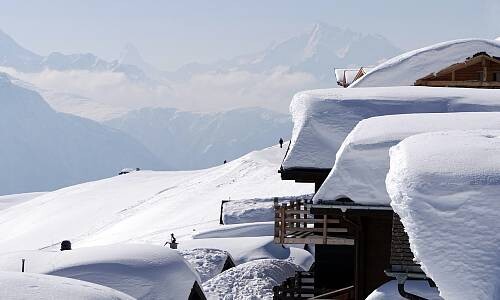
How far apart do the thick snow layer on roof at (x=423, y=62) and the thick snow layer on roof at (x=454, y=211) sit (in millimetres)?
24120

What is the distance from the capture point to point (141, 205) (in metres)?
104

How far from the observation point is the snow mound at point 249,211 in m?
66.6

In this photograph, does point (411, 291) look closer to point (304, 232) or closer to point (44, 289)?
point (44, 289)

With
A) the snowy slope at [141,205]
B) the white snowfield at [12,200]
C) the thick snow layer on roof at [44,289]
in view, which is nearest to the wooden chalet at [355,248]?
the thick snow layer on roof at [44,289]

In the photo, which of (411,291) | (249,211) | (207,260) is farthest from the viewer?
(249,211)

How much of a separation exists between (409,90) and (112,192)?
100620mm

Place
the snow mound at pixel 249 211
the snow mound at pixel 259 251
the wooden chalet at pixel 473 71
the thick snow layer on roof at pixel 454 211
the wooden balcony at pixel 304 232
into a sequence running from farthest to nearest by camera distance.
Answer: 1. the snow mound at pixel 249 211
2. the snow mound at pixel 259 251
3. the wooden chalet at pixel 473 71
4. the wooden balcony at pixel 304 232
5. the thick snow layer on roof at pixel 454 211

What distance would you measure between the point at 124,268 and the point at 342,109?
7303 millimetres

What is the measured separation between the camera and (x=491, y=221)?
948cm

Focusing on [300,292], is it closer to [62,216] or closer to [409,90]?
[409,90]

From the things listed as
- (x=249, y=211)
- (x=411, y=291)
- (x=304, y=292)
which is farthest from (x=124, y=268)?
(x=249, y=211)

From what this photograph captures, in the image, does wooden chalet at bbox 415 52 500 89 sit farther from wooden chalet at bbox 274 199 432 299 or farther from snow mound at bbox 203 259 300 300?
wooden chalet at bbox 274 199 432 299

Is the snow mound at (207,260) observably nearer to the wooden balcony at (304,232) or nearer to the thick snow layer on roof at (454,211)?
the wooden balcony at (304,232)

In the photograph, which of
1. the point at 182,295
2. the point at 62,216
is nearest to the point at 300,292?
the point at 182,295
